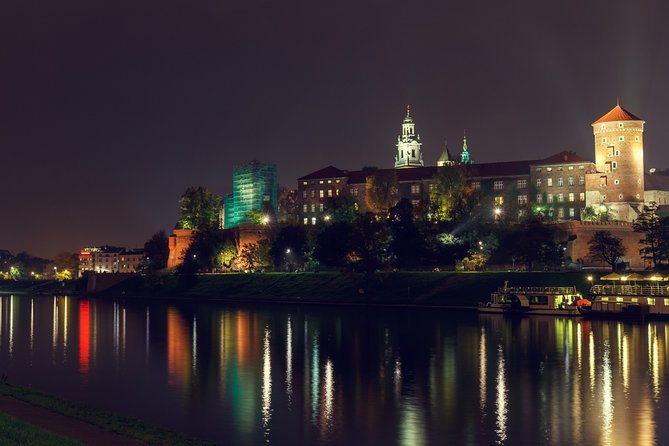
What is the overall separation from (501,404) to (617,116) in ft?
322

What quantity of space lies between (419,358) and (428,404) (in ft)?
46.4

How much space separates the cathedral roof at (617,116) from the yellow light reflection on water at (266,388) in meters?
81.7

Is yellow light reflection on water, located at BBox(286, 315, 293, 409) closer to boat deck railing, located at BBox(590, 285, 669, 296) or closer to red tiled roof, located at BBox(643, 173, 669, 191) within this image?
boat deck railing, located at BBox(590, 285, 669, 296)

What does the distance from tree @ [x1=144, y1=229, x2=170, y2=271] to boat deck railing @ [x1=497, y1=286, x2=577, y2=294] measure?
83.6m

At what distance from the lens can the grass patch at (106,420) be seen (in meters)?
26.9

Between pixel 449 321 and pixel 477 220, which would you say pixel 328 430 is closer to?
pixel 449 321

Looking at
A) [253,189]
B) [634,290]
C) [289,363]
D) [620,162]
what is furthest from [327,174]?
[289,363]

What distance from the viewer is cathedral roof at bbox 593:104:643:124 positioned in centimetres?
12512

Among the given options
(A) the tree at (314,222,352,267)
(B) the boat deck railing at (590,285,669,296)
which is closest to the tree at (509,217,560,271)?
(B) the boat deck railing at (590,285,669,296)

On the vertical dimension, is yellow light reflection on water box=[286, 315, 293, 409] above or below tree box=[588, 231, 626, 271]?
below

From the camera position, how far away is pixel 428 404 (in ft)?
116

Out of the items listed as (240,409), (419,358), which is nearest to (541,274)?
(419,358)

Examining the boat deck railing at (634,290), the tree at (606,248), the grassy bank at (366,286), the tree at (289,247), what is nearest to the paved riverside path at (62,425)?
the boat deck railing at (634,290)

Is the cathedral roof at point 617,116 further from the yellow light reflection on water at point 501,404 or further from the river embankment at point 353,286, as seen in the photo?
Result: the yellow light reflection on water at point 501,404
